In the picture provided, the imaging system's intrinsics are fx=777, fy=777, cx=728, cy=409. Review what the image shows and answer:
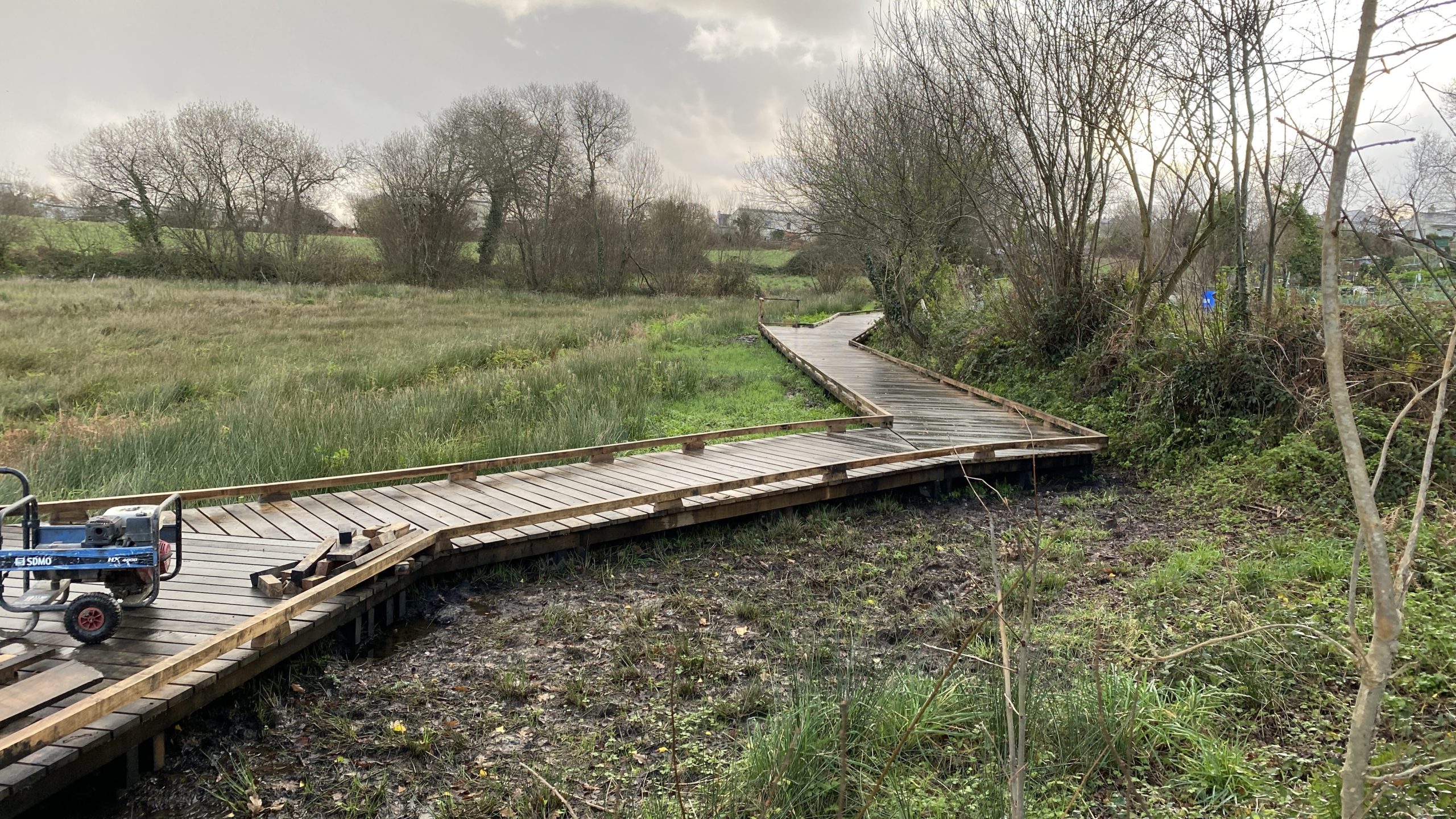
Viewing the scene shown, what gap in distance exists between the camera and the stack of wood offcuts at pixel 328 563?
414 centimetres

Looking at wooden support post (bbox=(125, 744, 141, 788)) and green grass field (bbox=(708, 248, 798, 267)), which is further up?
green grass field (bbox=(708, 248, 798, 267))

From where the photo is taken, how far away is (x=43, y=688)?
3.04 meters

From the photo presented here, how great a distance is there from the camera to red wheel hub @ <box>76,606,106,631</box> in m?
3.44

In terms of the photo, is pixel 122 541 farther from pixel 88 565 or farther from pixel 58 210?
pixel 58 210

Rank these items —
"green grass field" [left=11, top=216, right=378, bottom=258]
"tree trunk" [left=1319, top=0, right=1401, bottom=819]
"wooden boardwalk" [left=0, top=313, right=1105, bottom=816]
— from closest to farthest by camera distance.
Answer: "tree trunk" [left=1319, top=0, right=1401, bottom=819]
"wooden boardwalk" [left=0, top=313, right=1105, bottom=816]
"green grass field" [left=11, top=216, right=378, bottom=258]

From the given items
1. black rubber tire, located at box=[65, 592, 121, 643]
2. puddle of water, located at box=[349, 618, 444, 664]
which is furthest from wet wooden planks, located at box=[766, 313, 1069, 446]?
black rubber tire, located at box=[65, 592, 121, 643]

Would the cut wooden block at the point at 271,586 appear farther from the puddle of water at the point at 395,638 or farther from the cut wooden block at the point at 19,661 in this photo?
the cut wooden block at the point at 19,661

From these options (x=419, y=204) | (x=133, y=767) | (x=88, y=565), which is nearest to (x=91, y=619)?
(x=88, y=565)

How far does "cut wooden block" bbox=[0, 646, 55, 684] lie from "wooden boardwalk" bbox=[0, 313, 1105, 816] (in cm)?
4

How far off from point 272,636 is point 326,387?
22.3ft

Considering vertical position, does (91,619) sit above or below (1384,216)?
below

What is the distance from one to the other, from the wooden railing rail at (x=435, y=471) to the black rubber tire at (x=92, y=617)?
31.1 inches

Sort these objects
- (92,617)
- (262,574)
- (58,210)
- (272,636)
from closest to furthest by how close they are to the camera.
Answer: (92,617) → (272,636) → (262,574) → (58,210)

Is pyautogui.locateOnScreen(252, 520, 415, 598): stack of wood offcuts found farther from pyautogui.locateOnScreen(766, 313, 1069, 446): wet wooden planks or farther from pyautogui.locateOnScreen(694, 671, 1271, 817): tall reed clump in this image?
pyautogui.locateOnScreen(766, 313, 1069, 446): wet wooden planks
